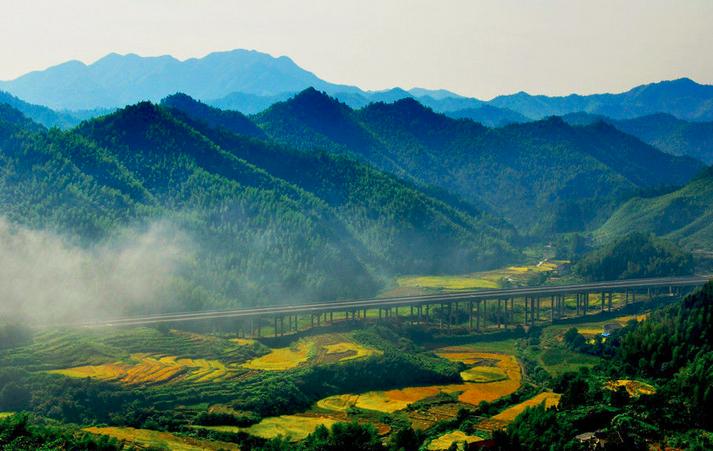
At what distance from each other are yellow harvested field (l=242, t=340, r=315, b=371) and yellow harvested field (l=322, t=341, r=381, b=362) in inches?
111

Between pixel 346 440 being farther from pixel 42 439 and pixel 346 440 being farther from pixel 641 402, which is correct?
pixel 641 402

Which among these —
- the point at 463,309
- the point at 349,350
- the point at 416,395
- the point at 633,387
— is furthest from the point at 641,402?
the point at 463,309

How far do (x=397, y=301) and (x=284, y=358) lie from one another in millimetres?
43768

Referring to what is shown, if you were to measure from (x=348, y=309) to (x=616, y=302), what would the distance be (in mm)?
66928

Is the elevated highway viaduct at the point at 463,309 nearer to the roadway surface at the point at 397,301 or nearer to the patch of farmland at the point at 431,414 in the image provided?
the roadway surface at the point at 397,301

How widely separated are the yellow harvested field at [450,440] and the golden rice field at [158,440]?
20.1 metres

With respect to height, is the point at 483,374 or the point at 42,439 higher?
the point at 42,439

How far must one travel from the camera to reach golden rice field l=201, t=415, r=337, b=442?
92562 millimetres

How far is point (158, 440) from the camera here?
282 ft

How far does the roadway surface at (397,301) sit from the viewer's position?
13425 cm

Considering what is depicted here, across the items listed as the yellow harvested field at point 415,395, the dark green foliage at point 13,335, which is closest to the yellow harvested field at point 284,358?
the yellow harvested field at point 415,395

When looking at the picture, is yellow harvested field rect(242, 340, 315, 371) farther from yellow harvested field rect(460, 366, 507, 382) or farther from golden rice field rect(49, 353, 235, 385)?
yellow harvested field rect(460, 366, 507, 382)

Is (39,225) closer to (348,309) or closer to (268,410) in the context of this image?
(348,309)

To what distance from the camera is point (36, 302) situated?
13725 centimetres
